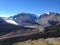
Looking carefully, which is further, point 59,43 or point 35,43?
point 35,43

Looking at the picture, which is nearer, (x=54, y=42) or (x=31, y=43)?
(x=54, y=42)

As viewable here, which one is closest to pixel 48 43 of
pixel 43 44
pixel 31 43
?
pixel 43 44

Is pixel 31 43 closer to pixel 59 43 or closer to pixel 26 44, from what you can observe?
pixel 26 44

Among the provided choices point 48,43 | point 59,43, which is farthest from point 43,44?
point 59,43

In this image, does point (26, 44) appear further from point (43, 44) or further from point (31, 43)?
point (43, 44)

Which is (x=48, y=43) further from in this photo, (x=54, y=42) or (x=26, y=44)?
(x=26, y=44)

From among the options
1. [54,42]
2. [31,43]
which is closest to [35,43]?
[31,43]
